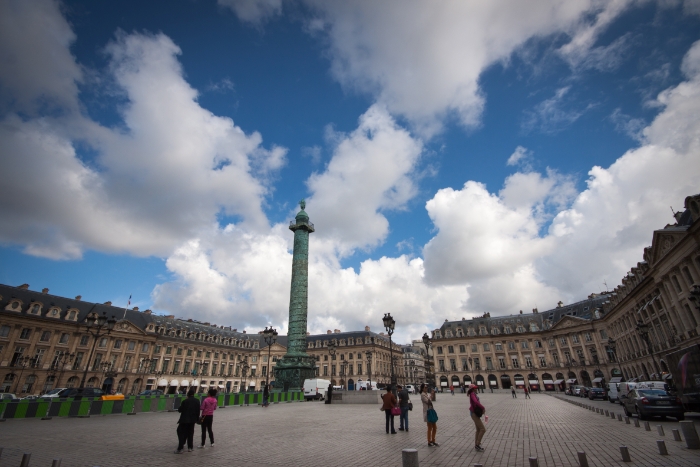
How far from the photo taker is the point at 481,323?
263 feet

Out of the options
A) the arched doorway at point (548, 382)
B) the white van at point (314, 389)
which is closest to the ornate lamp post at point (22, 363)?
the white van at point (314, 389)

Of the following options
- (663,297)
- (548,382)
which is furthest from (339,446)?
(548,382)

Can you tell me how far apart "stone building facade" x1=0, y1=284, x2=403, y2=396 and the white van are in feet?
16.6

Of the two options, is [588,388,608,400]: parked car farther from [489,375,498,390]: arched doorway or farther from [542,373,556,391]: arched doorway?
[489,375,498,390]: arched doorway

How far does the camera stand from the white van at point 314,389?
38.7 meters

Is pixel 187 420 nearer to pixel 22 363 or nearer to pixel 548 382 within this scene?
pixel 22 363

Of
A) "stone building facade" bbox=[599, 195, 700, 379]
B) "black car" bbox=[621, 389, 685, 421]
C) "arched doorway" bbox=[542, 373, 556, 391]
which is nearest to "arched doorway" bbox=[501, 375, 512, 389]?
"arched doorway" bbox=[542, 373, 556, 391]

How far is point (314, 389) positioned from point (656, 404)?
31.7 m

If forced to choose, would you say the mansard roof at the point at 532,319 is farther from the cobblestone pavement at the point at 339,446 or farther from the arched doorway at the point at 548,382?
the cobblestone pavement at the point at 339,446

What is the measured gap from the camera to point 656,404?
1408cm

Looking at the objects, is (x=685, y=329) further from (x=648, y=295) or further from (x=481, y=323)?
(x=481, y=323)

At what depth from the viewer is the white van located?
38688 millimetres

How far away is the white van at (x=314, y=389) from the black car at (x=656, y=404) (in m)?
28.9

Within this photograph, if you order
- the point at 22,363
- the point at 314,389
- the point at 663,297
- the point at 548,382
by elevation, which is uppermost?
the point at 663,297
